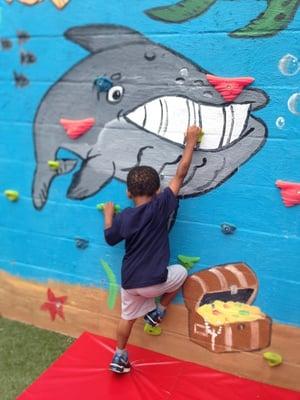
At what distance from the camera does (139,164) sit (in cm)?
314

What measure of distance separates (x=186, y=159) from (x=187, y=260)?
634mm

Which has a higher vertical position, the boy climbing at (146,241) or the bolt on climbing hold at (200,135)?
the bolt on climbing hold at (200,135)

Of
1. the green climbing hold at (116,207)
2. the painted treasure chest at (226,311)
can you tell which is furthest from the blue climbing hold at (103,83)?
the painted treasure chest at (226,311)

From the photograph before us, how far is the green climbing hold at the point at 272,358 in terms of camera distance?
2.89 metres

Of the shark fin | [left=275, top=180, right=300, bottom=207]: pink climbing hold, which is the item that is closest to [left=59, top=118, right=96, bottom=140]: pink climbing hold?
the shark fin

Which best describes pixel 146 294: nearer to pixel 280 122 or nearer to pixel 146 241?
pixel 146 241

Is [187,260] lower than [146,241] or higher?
lower

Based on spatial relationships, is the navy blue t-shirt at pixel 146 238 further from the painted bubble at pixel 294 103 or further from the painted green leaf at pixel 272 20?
the painted green leaf at pixel 272 20

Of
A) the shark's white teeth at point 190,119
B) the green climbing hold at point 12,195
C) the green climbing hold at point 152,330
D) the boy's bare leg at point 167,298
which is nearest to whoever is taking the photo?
the shark's white teeth at point 190,119

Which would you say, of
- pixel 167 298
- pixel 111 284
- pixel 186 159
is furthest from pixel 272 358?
pixel 186 159

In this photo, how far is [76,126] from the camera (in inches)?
129

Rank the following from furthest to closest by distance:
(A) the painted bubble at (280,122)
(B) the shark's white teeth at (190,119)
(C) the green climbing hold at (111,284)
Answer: (C) the green climbing hold at (111,284) → (B) the shark's white teeth at (190,119) → (A) the painted bubble at (280,122)

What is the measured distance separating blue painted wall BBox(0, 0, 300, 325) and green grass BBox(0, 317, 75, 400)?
0.40m

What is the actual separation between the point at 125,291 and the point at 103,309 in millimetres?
411
